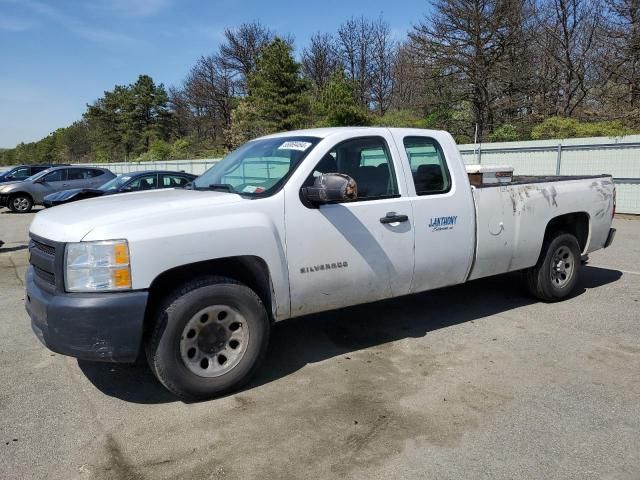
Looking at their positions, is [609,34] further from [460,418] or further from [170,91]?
[170,91]

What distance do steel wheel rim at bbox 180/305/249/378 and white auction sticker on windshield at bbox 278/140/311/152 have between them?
4.74 feet

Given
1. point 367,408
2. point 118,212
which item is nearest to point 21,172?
point 118,212

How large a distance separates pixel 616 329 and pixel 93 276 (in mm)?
4736

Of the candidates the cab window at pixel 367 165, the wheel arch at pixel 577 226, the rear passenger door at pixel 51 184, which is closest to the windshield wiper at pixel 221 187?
the cab window at pixel 367 165

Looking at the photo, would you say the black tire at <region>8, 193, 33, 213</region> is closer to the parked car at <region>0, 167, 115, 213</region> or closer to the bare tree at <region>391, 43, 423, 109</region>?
the parked car at <region>0, 167, 115, 213</region>

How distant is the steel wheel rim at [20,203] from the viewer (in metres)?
18.5

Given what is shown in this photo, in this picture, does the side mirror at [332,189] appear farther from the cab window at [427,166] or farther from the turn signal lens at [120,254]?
the turn signal lens at [120,254]

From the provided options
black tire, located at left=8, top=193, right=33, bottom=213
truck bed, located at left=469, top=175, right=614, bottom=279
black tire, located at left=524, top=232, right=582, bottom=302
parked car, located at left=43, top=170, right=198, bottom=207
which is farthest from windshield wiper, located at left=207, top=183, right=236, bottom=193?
black tire, located at left=8, top=193, right=33, bottom=213

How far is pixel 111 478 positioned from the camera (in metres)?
2.94

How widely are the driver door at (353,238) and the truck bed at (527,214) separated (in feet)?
3.23

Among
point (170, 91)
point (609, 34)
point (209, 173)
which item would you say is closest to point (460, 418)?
point (209, 173)

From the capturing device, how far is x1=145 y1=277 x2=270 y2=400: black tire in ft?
11.8

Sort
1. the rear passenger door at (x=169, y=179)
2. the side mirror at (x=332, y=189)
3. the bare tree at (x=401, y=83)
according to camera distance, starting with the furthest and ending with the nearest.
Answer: the bare tree at (x=401, y=83) → the rear passenger door at (x=169, y=179) → the side mirror at (x=332, y=189)

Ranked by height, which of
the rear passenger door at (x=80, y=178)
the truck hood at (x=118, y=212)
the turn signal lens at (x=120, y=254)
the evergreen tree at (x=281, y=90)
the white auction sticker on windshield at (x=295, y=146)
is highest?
the evergreen tree at (x=281, y=90)
